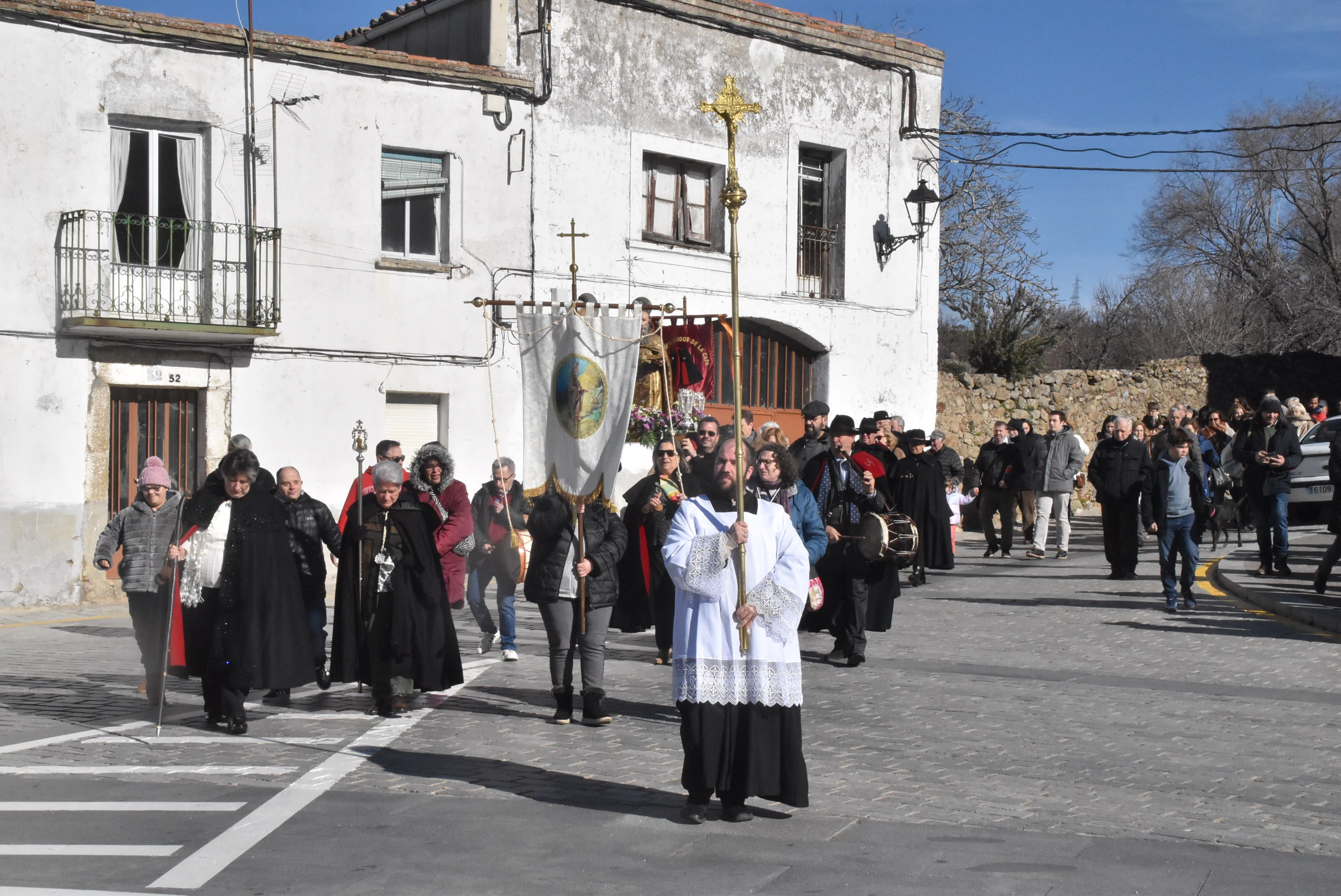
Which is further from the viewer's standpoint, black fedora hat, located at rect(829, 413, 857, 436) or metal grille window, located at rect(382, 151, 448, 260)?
metal grille window, located at rect(382, 151, 448, 260)

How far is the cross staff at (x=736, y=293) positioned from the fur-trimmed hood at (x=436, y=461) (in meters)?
3.26

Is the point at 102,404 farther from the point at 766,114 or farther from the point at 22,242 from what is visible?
the point at 766,114

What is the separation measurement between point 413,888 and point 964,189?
124ft

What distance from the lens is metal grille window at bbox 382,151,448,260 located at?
65.9ft

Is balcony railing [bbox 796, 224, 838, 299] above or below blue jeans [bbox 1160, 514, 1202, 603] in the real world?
above

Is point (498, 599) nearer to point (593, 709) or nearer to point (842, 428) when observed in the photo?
point (842, 428)

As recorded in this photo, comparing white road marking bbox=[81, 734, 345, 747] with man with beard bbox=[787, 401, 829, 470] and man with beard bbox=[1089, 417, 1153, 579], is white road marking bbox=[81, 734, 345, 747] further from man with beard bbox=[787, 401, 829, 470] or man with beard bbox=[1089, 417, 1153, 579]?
man with beard bbox=[1089, 417, 1153, 579]

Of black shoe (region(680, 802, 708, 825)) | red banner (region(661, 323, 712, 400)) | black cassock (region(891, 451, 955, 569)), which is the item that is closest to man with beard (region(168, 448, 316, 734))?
black shoe (region(680, 802, 708, 825))

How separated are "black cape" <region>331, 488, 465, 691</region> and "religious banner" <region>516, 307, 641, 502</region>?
2.83 ft

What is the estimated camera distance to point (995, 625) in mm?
13883

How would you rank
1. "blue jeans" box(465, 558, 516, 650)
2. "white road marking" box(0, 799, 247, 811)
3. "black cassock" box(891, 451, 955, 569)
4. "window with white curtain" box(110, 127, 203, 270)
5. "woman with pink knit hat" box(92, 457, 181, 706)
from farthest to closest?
"window with white curtain" box(110, 127, 203, 270) < "black cassock" box(891, 451, 955, 569) < "blue jeans" box(465, 558, 516, 650) < "woman with pink knit hat" box(92, 457, 181, 706) < "white road marking" box(0, 799, 247, 811)

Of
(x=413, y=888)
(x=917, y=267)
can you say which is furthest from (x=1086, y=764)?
(x=917, y=267)

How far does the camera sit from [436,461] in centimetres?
1033

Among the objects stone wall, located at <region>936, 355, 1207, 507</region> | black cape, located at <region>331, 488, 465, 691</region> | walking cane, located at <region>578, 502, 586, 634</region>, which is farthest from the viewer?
stone wall, located at <region>936, 355, 1207, 507</region>
